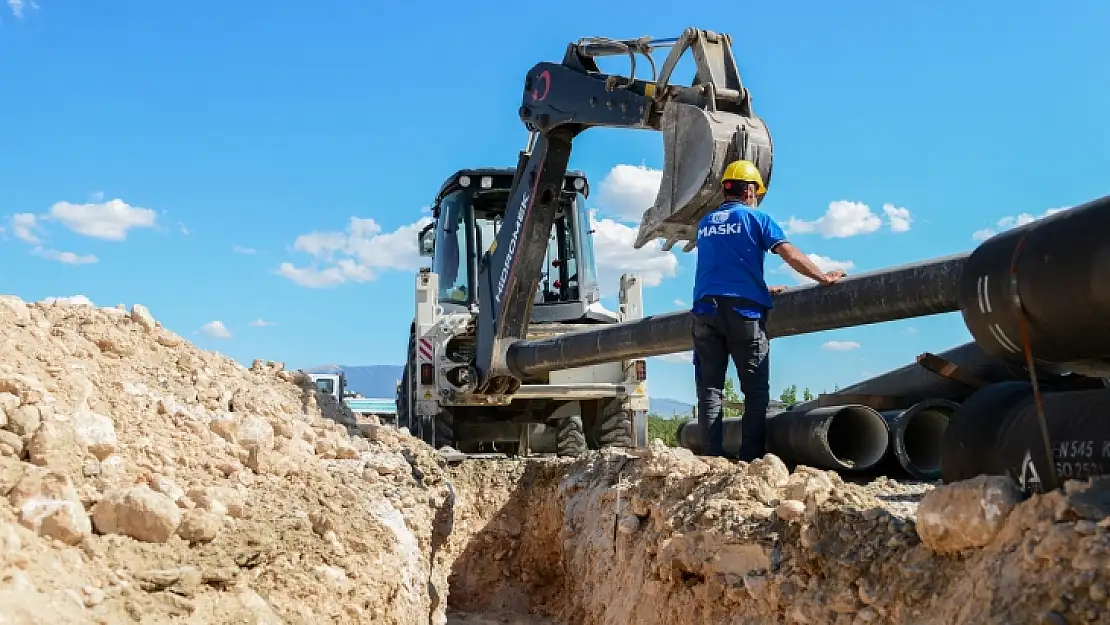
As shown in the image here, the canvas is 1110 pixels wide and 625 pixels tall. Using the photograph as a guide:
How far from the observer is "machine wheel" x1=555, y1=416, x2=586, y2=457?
9797 millimetres

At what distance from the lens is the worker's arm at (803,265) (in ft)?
15.0

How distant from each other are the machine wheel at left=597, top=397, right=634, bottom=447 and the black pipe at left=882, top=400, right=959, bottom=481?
4.22 metres

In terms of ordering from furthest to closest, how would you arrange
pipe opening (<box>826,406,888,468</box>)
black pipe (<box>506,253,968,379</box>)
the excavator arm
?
pipe opening (<box>826,406,888,468</box>) < the excavator arm < black pipe (<box>506,253,968,379</box>)

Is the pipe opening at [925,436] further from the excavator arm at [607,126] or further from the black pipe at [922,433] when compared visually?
the excavator arm at [607,126]

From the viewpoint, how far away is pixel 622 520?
5.39 m

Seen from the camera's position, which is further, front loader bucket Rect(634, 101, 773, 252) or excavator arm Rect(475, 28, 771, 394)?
excavator arm Rect(475, 28, 771, 394)

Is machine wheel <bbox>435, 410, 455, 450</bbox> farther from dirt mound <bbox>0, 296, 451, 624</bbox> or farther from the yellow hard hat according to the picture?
the yellow hard hat

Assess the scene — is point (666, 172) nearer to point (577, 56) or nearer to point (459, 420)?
point (577, 56)

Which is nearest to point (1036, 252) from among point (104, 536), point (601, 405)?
point (104, 536)

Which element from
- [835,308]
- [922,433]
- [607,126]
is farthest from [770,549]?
[607,126]

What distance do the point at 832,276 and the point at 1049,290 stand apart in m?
1.85

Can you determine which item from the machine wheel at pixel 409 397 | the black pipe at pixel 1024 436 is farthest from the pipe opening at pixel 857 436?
the machine wheel at pixel 409 397

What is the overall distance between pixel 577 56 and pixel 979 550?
530cm

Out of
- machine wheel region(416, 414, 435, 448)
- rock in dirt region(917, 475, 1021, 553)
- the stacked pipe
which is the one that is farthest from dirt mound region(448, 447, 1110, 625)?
machine wheel region(416, 414, 435, 448)
